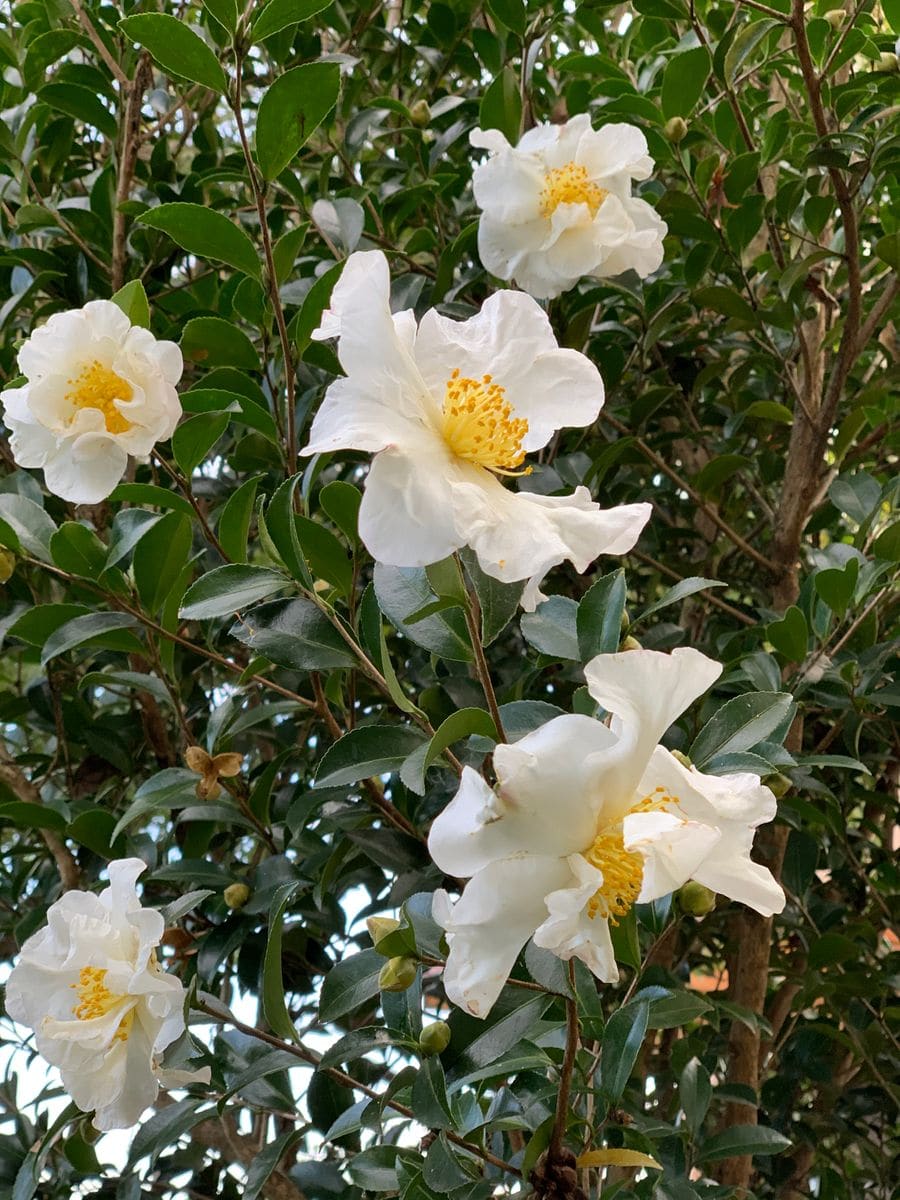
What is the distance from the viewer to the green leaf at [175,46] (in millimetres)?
842

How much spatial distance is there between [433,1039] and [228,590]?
0.35 m

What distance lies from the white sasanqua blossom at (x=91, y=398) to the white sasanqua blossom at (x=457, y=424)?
1.23ft

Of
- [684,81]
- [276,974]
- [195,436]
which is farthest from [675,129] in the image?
[276,974]

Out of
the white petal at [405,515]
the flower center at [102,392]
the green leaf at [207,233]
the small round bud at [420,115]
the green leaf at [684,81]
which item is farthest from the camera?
the small round bud at [420,115]

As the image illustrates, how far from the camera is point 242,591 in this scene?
2.80 ft

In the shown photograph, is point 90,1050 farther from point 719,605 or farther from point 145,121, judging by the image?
point 145,121

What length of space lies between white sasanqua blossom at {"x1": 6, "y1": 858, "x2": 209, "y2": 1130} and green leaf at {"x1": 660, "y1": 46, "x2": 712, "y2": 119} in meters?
1.08

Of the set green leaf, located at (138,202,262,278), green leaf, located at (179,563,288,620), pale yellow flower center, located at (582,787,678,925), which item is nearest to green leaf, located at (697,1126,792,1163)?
pale yellow flower center, located at (582,787,678,925)

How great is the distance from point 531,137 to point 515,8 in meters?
0.27

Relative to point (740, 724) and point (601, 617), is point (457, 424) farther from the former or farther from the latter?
point (740, 724)

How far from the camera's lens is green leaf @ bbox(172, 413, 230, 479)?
1.00 meters

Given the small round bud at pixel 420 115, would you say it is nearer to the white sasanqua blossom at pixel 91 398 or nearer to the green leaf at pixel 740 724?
the white sasanqua blossom at pixel 91 398

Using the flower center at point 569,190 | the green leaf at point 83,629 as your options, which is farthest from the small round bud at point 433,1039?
the flower center at point 569,190

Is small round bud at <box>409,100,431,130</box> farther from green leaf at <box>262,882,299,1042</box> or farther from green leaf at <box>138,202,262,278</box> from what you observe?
green leaf at <box>262,882,299,1042</box>
